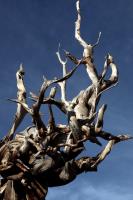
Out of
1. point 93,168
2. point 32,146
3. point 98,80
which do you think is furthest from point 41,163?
point 98,80

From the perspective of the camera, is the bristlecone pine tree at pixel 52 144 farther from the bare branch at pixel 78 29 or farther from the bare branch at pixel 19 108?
the bare branch at pixel 78 29

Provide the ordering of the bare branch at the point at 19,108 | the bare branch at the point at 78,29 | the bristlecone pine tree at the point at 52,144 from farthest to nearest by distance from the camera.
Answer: the bare branch at the point at 78,29, the bare branch at the point at 19,108, the bristlecone pine tree at the point at 52,144

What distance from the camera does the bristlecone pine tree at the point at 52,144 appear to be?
12.2 meters

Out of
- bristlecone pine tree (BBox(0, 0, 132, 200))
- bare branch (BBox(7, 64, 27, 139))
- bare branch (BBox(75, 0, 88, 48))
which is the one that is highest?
bare branch (BBox(75, 0, 88, 48))

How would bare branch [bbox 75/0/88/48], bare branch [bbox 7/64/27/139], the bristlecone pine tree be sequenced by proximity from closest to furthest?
the bristlecone pine tree → bare branch [bbox 7/64/27/139] → bare branch [bbox 75/0/88/48]

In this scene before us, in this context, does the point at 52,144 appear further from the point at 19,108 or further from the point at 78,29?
the point at 78,29

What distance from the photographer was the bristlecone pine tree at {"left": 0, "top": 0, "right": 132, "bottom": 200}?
40.1ft

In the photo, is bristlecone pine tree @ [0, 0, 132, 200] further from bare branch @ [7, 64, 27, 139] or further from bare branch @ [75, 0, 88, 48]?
bare branch @ [75, 0, 88, 48]

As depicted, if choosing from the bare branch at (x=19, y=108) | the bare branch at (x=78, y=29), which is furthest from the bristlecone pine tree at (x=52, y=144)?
the bare branch at (x=78, y=29)

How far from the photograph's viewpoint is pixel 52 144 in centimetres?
1254

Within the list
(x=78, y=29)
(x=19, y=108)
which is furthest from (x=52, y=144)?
(x=78, y=29)

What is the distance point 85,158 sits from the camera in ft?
42.2

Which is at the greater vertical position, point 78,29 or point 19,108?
point 78,29

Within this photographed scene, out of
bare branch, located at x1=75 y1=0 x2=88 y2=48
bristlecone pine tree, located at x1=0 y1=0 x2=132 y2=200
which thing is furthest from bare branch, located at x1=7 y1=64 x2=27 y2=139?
bare branch, located at x1=75 y1=0 x2=88 y2=48
